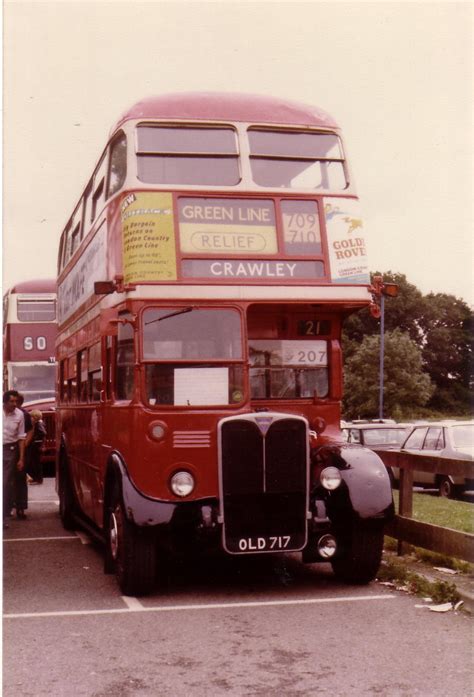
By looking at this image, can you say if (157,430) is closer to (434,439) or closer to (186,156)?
(186,156)

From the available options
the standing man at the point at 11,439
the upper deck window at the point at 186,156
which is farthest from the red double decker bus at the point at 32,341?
the upper deck window at the point at 186,156

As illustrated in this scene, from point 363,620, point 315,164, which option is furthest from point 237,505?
point 315,164

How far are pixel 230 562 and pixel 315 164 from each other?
3.99m

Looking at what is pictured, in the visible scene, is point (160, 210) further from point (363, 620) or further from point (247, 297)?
point (363, 620)

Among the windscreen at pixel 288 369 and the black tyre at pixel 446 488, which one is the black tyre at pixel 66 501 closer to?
the windscreen at pixel 288 369

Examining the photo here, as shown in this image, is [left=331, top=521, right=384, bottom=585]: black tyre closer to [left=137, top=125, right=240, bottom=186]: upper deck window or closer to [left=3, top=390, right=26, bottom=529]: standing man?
[left=137, top=125, right=240, bottom=186]: upper deck window

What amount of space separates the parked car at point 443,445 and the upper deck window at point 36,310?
358 inches

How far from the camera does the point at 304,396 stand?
9570mm

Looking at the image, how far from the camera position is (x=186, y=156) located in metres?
8.94

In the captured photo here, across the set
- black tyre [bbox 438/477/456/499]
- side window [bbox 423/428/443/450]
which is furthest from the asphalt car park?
side window [bbox 423/428/443/450]

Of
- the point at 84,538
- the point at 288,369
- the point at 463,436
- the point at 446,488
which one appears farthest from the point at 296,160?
the point at 446,488

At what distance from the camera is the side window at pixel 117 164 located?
908 centimetres

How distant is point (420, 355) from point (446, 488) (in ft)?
112

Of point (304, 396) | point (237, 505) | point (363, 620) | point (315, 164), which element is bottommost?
point (363, 620)
